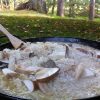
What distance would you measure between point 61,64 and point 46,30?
5.77 ft

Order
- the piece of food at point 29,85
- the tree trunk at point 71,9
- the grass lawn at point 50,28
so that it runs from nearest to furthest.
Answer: the piece of food at point 29,85 → the grass lawn at point 50,28 → the tree trunk at point 71,9

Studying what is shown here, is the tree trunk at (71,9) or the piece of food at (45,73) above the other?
the piece of food at (45,73)

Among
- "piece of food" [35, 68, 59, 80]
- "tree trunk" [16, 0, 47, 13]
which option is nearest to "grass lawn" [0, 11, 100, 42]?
"piece of food" [35, 68, 59, 80]

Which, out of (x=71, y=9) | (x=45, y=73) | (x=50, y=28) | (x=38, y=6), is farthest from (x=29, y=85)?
(x=71, y=9)

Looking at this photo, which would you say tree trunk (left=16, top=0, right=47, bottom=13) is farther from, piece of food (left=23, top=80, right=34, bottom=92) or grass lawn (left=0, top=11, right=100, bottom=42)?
piece of food (left=23, top=80, right=34, bottom=92)

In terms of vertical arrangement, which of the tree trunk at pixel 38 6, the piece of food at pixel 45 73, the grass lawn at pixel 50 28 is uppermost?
the piece of food at pixel 45 73

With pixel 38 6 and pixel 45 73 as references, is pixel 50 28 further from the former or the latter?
pixel 38 6

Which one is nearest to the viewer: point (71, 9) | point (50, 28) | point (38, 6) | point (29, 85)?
point (29, 85)

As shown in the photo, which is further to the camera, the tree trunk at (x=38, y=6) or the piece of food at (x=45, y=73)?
the tree trunk at (x=38, y=6)

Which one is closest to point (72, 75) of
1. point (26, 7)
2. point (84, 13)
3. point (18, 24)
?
point (18, 24)

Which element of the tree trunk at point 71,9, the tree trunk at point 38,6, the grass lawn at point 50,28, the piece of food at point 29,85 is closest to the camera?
the piece of food at point 29,85

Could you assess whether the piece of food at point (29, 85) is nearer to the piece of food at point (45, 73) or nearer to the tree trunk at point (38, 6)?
the piece of food at point (45, 73)

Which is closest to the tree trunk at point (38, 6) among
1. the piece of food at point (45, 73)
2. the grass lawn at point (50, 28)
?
the grass lawn at point (50, 28)

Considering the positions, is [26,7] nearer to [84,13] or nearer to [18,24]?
[84,13]
